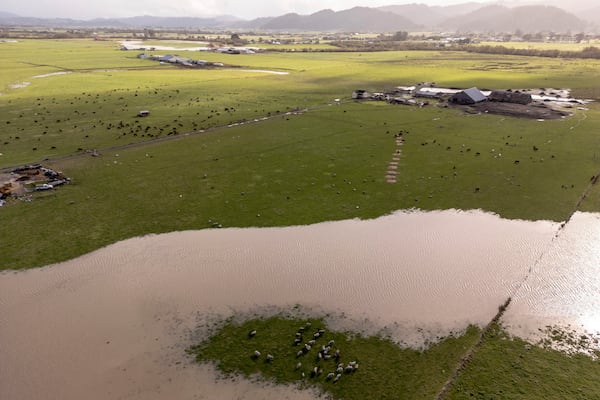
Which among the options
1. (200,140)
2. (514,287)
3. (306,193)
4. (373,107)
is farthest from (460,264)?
(373,107)

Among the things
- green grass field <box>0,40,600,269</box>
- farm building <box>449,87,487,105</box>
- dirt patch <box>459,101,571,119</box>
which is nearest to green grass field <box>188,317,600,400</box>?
green grass field <box>0,40,600,269</box>

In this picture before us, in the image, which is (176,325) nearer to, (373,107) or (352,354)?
(352,354)

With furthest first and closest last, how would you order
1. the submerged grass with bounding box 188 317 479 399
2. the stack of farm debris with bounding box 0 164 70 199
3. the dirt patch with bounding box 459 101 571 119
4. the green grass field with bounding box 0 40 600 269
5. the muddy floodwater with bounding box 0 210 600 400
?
the dirt patch with bounding box 459 101 571 119, the stack of farm debris with bounding box 0 164 70 199, the green grass field with bounding box 0 40 600 269, the muddy floodwater with bounding box 0 210 600 400, the submerged grass with bounding box 188 317 479 399

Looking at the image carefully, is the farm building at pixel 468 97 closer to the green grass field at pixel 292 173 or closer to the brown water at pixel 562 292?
the green grass field at pixel 292 173

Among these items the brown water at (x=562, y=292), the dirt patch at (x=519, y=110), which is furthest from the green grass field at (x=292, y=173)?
the dirt patch at (x=519, y=110)

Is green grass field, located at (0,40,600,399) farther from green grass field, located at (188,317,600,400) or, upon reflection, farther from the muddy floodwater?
the muddy floodwater

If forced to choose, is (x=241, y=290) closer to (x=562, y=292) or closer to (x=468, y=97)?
(x=562, y=292)

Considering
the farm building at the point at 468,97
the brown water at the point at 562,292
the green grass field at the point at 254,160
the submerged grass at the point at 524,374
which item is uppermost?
the farm building at the point at 468,97
